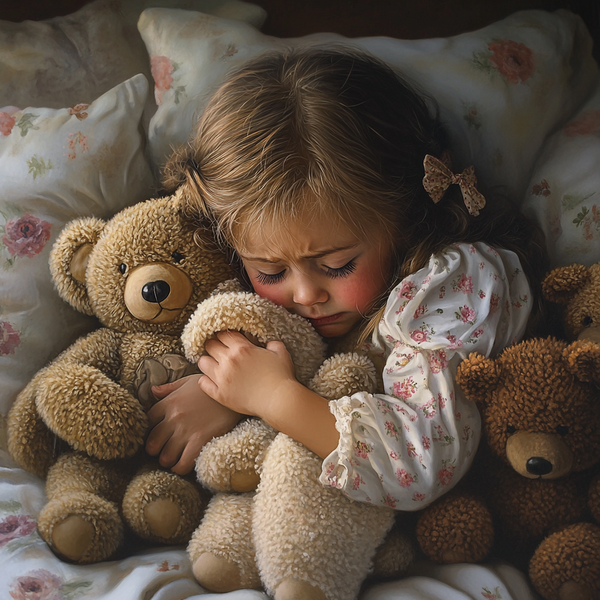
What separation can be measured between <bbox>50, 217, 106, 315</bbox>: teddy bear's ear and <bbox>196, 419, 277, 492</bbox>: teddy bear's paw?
0.27m

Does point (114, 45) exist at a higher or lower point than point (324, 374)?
higher

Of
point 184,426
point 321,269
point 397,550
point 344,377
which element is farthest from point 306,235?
point 397,550

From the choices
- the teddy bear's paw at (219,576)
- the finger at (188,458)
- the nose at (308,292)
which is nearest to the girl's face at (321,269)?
the nose at (308,292)

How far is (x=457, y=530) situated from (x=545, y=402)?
0.58 ft

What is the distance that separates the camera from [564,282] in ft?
2.43

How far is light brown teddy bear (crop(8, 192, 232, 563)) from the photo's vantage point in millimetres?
701

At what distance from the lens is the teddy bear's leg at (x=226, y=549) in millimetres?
647

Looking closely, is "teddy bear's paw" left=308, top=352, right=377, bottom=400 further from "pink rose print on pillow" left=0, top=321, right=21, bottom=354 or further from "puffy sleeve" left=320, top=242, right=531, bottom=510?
"pink rose print on pillow" left=0, top=321, right=21, bottom=354

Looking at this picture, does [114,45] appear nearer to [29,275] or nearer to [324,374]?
[29,275]

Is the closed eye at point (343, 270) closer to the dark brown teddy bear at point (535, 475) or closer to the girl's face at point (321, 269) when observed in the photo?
the girl's face at point (321, 269)

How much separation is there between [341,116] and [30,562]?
0.63 metres

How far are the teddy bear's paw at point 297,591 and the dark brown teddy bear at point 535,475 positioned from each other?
0.14 meters

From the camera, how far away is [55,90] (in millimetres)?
898

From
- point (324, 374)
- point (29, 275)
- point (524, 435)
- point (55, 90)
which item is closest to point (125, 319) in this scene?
point (29, 275)
